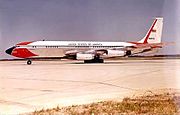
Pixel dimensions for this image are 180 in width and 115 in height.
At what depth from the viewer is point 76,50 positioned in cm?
3422

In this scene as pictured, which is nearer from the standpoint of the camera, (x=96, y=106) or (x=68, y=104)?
(x=96, y=106)

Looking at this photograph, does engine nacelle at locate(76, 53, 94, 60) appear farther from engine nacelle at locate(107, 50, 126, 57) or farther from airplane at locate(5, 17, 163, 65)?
engine nacelle at locate(107, 50, 126, 57)

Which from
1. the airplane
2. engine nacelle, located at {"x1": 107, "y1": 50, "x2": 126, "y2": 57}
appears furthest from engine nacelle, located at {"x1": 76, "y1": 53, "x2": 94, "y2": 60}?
engine nacelle, located at {"x1": 107, "y1": 50, "x2": 126, "y2": 57}

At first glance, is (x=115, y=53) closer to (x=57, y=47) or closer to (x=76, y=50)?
(x=76, y=50)

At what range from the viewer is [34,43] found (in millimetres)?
33625

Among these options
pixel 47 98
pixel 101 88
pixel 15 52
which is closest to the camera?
pixel 47 98

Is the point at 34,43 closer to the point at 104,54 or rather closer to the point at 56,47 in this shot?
the point at 56,47

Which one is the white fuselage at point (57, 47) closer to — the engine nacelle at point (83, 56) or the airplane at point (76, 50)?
the airplane at point (76, 50)

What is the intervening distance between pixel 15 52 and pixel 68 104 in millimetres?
26048

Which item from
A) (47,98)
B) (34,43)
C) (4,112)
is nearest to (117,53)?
(34,43)

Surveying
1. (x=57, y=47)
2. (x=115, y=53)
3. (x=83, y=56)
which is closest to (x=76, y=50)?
(x=83, y=56)

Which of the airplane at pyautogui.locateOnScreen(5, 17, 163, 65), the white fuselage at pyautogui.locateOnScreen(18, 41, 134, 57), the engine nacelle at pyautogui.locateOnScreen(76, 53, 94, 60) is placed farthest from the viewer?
the white fuselage at pyautogui.locateOnScreen(18, 41, 134, 57)

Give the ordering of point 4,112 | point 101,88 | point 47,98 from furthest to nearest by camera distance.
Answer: point 101,88 → point 47,98 → point 4,112

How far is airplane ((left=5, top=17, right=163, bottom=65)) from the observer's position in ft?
108
